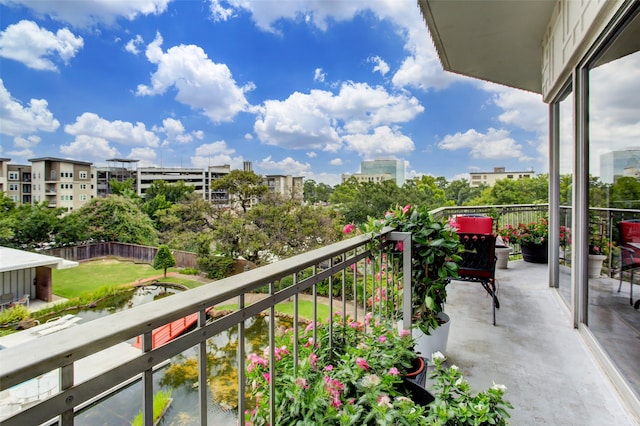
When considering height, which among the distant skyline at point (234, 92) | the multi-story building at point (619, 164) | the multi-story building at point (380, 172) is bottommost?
the multi-story building at point (619, 164)

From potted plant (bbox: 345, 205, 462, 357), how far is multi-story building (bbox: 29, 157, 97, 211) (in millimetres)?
24012

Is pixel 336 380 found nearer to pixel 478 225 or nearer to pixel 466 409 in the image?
pixel 466 409

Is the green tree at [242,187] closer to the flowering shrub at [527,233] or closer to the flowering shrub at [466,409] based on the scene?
the flowering shrub at [527,233]

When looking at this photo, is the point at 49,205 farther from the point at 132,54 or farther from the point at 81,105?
the point at 132,54

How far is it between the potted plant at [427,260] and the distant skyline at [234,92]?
25104 mm

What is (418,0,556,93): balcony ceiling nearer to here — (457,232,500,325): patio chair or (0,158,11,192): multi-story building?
(457,232,500,325): patio chair

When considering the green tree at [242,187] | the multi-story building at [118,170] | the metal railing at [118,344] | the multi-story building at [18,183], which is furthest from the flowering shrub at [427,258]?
the multi-story building at [118,170]

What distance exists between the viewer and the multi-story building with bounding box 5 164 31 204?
18688 mm

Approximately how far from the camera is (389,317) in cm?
209

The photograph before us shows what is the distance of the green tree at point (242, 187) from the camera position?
1556cm

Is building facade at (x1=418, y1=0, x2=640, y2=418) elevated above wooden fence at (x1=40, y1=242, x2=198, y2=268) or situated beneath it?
elevated above

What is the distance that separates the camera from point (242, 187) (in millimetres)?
15609

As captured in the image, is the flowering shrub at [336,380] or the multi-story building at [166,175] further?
the multi-story building at [166,175]

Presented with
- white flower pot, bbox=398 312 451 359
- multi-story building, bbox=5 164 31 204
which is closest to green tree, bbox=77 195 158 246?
multi-story building, bbox=5 164 31 204
